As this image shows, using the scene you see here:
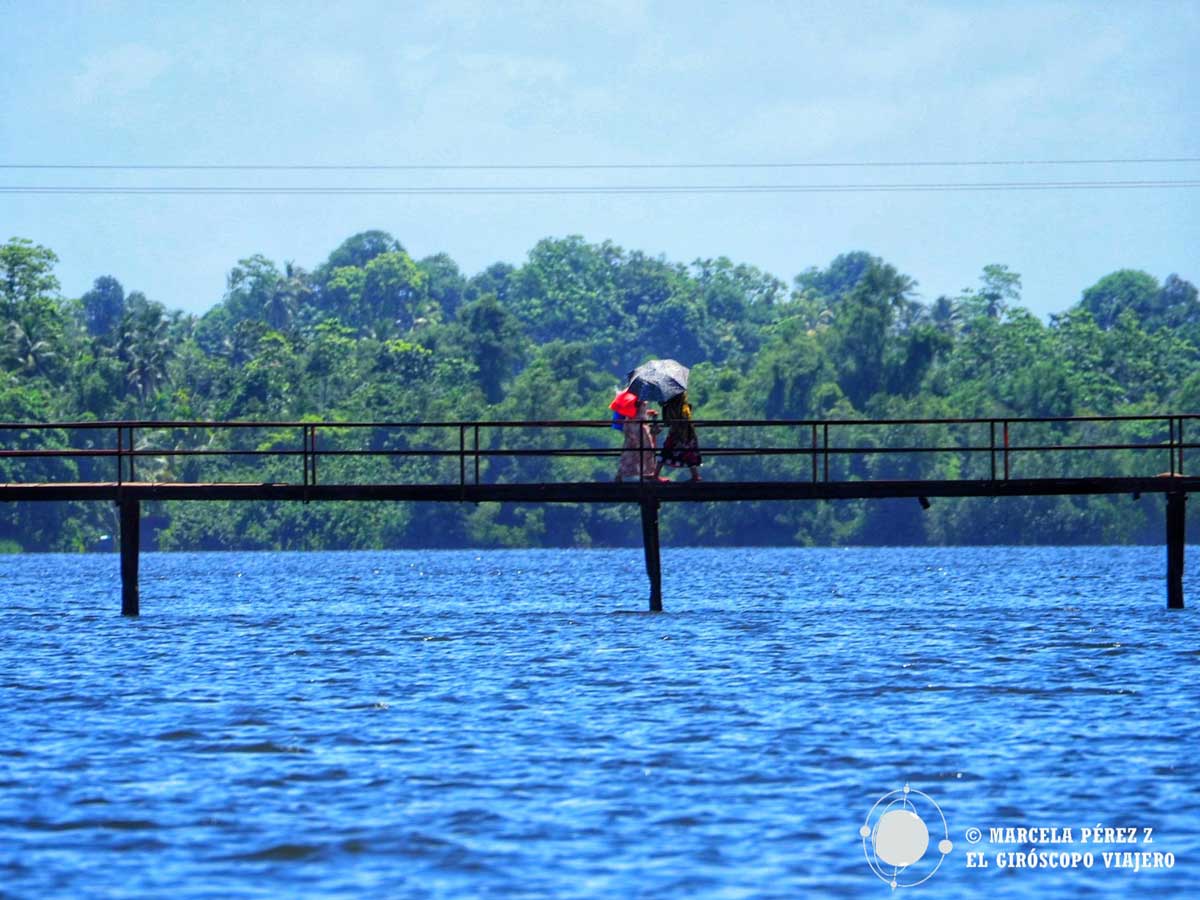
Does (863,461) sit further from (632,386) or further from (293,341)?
(632,386)

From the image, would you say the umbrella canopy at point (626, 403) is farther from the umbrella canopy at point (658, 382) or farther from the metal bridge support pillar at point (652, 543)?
the metal bridge support pillar at point (652, 543)

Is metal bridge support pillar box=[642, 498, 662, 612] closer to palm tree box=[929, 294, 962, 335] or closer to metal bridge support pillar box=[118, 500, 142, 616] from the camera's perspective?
metal bridge support pillar box=[118, 500, 142, 616]

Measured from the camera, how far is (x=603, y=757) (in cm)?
1841

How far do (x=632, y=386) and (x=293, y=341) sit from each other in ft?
336

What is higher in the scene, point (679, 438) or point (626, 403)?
point (626, 403)

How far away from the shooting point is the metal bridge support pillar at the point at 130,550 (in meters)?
32.8

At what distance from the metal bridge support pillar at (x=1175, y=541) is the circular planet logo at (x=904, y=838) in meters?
18.8

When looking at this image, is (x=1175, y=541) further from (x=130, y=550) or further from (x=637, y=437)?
(x=130, y=550)

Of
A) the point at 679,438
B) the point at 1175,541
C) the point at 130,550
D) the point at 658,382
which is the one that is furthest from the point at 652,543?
the point at 1175,541

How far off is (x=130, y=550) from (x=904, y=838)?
2160cm

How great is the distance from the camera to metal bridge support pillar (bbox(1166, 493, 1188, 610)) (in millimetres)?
34375

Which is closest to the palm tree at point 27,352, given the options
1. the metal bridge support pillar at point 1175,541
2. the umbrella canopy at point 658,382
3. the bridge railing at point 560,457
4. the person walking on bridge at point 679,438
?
the bridge railing at point 560,457

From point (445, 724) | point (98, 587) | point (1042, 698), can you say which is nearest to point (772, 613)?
point (1042, 698)

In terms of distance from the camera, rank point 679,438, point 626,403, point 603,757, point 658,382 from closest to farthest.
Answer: point 603,757 → point 679,438 → point 658,382 → point 626,403
